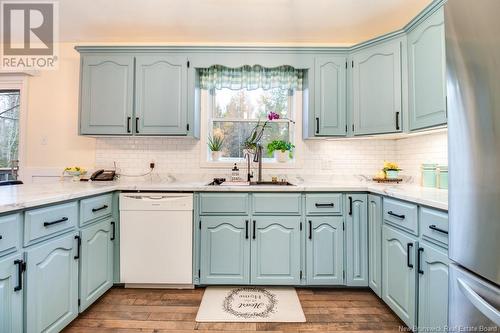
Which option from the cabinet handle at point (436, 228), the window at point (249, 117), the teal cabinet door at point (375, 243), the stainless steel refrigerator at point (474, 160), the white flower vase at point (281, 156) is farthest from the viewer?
the window at point (249, 117)

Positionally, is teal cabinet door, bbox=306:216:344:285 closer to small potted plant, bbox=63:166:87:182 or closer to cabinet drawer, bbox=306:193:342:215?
cabinet drawer, bbox=306:193:342:215

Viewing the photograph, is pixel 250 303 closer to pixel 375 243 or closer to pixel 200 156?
pixel 375 243

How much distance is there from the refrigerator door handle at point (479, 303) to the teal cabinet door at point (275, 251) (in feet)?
4.22

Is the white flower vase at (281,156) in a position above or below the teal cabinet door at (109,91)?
below

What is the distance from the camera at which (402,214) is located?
1759 mm

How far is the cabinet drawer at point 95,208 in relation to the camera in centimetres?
182

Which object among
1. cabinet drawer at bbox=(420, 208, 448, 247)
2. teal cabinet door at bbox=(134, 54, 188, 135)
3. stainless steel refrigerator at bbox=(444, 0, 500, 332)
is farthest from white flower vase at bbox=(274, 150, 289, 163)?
stainless steel refrigerator at bbox=(444, 0, 500, 332)

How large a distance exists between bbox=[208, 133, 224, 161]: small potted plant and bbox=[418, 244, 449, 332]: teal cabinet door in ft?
6.58

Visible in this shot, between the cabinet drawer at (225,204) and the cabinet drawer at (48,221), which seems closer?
the cabinet drawer at (48,221)

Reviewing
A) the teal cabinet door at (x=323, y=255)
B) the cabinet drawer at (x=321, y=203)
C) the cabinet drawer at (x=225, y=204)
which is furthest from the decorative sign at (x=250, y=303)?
the cabinet drawer at (x=321, y=203)

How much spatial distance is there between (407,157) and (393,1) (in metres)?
1.46

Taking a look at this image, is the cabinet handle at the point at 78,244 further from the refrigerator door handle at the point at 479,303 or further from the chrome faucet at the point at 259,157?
the refrigerator door handle at the point at 479,303

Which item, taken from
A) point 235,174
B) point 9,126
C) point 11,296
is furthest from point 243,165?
point 9,126

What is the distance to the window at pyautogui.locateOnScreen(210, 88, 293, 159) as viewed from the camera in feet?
9.73
